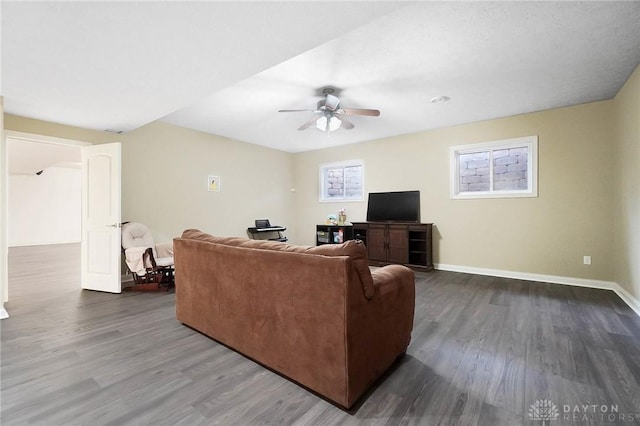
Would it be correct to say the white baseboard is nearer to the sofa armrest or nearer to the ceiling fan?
the sofa armrest

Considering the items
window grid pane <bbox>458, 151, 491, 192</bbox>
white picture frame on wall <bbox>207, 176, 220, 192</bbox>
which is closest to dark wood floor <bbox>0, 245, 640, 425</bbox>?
window grid pane <bbox>458, 151, 491, 192</bbox>

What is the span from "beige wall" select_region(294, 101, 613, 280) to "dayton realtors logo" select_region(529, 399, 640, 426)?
11.1ft

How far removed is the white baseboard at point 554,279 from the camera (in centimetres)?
332

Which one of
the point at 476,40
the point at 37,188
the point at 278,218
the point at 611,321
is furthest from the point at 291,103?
the point at 37,188

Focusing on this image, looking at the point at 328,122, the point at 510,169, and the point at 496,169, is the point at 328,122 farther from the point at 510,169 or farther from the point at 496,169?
the point at 510,169

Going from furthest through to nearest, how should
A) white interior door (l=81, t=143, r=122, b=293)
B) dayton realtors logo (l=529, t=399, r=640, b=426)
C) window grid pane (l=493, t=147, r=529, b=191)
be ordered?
window grid pane (l=493, t=147, r=529, b=191)
white interior door (l=81, t=143, r=122, b=293)
dayton realtors logo (l=529, t=399, r=640, b=426)

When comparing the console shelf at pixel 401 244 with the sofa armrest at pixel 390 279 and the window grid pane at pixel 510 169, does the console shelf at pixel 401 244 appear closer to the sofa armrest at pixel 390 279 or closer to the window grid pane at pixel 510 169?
the window grid pane at pixel 510 169

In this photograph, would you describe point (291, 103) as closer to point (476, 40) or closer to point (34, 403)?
point (476, 40)

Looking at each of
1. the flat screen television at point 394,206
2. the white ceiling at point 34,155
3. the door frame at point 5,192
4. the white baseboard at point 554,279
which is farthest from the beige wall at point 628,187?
the white ceiling at point 34,155

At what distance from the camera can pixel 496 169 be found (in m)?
4.89

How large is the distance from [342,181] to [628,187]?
15.6 ft

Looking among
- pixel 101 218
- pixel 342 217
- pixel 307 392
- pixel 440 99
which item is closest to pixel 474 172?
pixel 440 99

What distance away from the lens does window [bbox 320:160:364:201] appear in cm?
655

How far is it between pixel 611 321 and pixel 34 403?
475 cm
